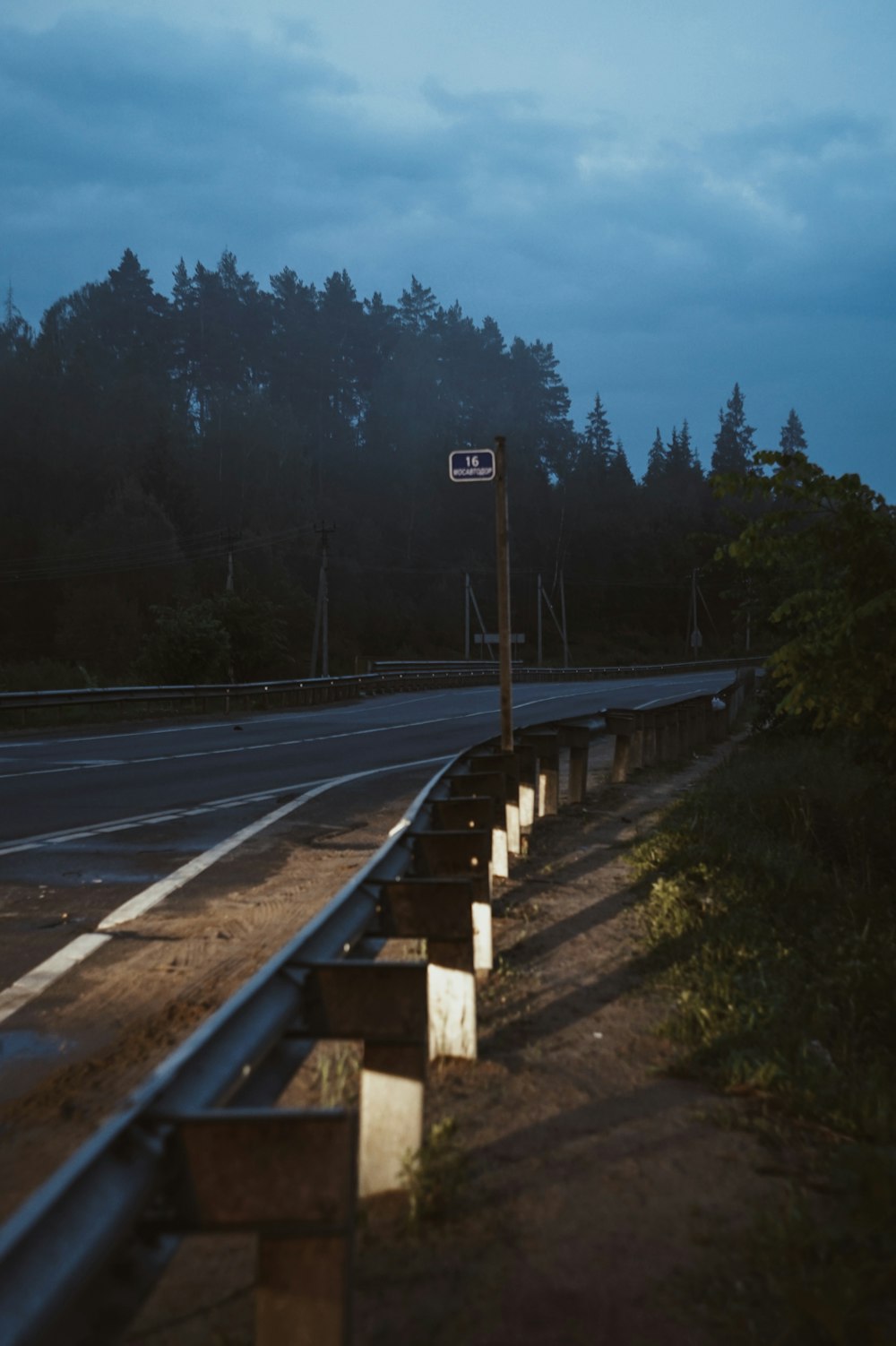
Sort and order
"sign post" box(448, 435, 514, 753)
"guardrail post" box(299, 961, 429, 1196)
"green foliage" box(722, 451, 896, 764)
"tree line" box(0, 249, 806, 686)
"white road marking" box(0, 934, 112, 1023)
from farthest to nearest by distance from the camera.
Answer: "tree line" box(0, 249, 806, 686), "sign post" box(448, 435, 514, 753), "green foliage" box(722, 451, 896, 764), "white road marking" box(0, 934, 112, 1023), "guardrail post" box(299, 961, 429, 1196)

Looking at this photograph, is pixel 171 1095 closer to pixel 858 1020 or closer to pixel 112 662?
pixel 858 1020

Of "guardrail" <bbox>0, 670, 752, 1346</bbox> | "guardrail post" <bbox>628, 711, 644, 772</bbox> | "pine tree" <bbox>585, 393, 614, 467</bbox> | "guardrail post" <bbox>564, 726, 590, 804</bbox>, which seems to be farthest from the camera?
"pine tree" <bbox>585, 393, 614, 467</bbox>

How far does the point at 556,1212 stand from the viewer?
3.66 meters

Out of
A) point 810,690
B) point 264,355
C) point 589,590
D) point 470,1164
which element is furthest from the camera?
point 589,590

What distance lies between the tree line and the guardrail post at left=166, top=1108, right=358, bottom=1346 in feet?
A: 131

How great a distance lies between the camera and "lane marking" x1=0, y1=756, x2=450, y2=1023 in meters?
6.28

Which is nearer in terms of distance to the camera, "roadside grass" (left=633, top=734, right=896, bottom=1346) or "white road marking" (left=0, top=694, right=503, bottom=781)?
"roadside grass" (left=633, top=734, right=896, bottom=1346)

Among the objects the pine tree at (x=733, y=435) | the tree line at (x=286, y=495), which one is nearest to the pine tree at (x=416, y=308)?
the tree line at (x=286, y=495)

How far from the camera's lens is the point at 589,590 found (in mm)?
115688

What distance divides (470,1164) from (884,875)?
27.9 feet

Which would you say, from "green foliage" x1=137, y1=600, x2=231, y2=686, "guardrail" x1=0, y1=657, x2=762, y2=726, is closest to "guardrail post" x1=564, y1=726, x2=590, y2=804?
"guardrail" x1=0, y1=657, x2=762, y2=726

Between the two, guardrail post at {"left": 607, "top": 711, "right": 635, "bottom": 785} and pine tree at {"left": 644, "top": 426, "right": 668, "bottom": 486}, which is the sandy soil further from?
pine tree at {"left": 644, "top": 426, "right": 668, "bottom": 486}

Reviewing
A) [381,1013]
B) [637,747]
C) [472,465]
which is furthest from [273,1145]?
[637,747]

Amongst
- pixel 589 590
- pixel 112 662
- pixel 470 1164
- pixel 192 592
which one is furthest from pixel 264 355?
pixel 470 1164
